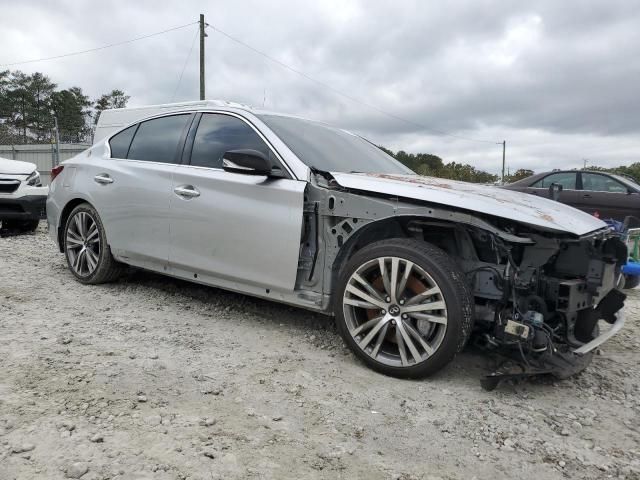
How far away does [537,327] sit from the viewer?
2688mm

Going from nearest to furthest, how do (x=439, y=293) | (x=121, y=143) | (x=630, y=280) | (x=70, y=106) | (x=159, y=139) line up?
(x=439, y=293), (x=630, y=280), (x=159, y=139), (x=121, y=143), (x=70, y=106)

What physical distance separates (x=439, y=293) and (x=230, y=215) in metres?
1.54

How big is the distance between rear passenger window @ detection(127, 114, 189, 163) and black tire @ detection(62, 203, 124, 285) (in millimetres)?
653

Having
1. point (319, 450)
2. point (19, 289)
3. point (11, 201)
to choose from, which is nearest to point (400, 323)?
point (319, 450)

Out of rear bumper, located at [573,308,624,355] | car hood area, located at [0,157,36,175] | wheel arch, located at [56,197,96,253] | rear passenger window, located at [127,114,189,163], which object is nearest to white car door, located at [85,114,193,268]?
rear passenger window, located at [127,114,189,163]

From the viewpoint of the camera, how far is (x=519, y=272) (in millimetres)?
2760

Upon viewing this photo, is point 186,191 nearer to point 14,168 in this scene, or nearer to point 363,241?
point 363,241

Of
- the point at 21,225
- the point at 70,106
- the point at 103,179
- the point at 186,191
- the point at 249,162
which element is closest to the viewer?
the point at 249,162

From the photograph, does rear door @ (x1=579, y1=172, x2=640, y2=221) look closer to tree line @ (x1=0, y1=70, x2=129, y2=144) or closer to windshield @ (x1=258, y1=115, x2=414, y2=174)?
windshield @ (x1=258, y1=115, x2=414, y2=174)

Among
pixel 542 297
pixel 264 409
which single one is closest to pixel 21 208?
pixel 264 409

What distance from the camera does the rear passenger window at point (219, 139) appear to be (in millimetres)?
3617

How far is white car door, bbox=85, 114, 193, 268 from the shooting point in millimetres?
3965

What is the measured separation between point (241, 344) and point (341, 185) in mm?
1232

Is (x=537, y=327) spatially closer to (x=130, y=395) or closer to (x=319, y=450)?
(x=319, y=450)
